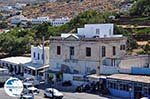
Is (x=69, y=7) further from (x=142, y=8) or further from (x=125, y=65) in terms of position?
(x=125, y=65)

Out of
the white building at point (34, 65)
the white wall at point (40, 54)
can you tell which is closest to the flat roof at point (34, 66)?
the white building at point (34, 65)

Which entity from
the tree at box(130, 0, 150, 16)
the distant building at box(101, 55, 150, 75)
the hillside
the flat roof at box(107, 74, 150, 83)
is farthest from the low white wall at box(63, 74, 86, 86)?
the hillside

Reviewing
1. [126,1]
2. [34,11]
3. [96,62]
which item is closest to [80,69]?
[96,62]

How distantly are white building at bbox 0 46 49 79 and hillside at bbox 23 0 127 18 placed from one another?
96.6 metres

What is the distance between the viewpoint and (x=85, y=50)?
45.5 meters

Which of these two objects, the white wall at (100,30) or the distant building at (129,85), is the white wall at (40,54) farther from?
the distant building at (129,85)

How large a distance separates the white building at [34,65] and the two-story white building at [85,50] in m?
2.00

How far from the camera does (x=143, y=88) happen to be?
37000 millimetres

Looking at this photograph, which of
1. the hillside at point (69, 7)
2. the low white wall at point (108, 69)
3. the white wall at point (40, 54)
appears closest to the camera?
the low white wall at point (108, 69)

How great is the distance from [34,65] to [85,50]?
852 centimetres

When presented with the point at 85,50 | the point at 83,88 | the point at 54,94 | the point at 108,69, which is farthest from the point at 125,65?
the point at 54,94

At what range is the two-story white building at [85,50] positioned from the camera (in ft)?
147

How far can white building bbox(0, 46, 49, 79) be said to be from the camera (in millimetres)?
50250

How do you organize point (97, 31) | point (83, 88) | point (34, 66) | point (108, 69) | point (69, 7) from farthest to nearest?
point (69, 7) → point (34, 66) → point (97, 31) → point (108, 69) → point (83, 88)
